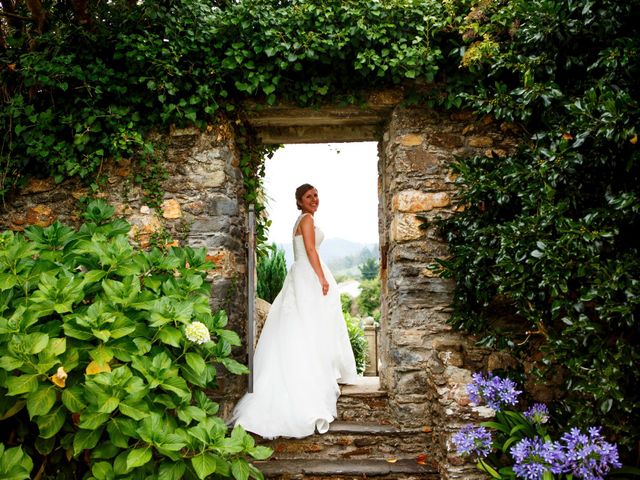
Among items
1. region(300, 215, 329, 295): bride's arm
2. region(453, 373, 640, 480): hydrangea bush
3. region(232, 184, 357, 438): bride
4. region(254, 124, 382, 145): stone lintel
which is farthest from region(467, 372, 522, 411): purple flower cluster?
region(254, 124, 382, 145): stone lintel

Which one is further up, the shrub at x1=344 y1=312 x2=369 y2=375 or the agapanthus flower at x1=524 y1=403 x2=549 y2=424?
the agapanthus flower at x1=524 y1=403 x2=549 y2=424

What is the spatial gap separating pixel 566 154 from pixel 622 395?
4.41 feet

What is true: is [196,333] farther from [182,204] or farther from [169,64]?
[169,64]

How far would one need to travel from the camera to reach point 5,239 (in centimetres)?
290

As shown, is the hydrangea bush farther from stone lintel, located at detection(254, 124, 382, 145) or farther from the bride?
stone lintel, located at detection(254, 124, 382, 145)

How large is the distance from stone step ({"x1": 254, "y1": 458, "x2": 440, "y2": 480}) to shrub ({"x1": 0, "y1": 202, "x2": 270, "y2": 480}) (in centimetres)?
81

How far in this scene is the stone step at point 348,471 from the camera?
135 inches

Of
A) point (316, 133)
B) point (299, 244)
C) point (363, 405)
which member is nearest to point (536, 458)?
point (363, 405)

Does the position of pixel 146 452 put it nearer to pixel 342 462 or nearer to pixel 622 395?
pixel 342 462

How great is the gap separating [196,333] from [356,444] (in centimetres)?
174

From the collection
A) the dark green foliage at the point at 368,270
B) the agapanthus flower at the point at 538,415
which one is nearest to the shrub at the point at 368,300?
the dark green foliage at the point at 368,270

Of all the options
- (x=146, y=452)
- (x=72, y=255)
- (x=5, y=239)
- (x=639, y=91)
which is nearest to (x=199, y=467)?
(x=146, y=452)

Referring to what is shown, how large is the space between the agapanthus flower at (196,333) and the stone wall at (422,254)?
5.37 feet

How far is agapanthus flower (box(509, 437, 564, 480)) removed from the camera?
2553mm
